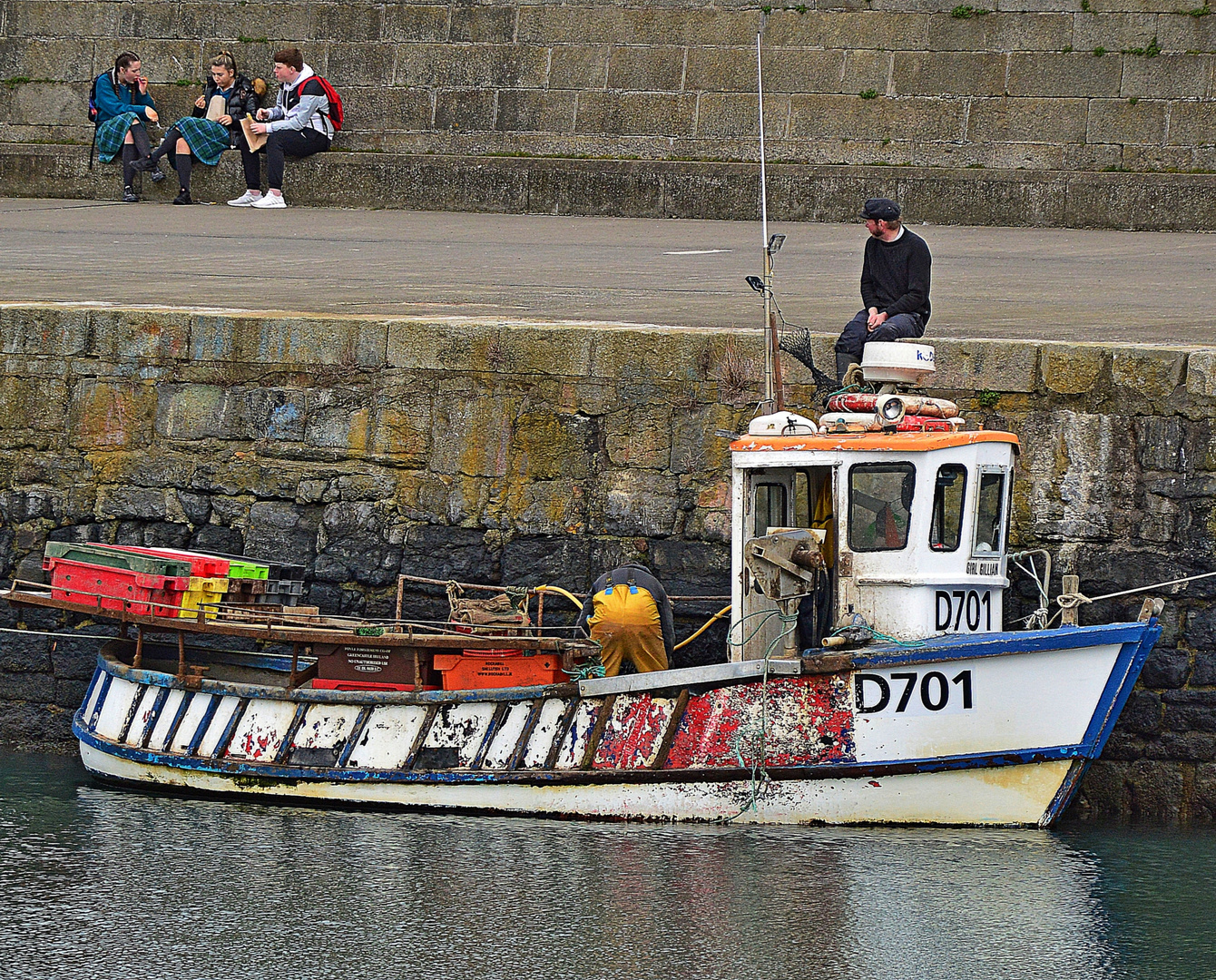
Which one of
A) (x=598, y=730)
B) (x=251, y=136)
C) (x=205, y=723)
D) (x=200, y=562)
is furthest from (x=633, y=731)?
(x=251, y=136)

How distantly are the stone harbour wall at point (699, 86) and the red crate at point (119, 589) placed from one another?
24.4 ft

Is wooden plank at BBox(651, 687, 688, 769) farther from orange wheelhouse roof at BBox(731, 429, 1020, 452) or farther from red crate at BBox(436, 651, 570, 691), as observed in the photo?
orange wheelhouse roof at BBox(731, 429, 1020, 452)

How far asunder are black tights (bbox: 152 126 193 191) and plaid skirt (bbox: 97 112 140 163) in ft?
1.01

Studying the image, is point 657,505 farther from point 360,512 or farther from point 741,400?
point 360,512

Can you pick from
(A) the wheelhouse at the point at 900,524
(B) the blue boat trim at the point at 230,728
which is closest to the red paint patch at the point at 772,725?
(A) the wheelhouse at the point at 900,524

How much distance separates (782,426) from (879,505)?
0.55 meters

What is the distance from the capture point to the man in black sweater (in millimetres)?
8273

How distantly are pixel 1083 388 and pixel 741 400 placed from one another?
161 cm

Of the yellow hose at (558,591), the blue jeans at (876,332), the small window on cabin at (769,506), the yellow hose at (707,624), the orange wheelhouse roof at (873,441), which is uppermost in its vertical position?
the blue jeans at (876,332)

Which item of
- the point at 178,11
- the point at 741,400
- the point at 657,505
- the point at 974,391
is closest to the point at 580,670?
the point at 657,505

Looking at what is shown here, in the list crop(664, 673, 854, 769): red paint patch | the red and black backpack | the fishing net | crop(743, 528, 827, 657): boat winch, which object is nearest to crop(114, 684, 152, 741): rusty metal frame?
crop(664, 673, 854, 769): red paint patch

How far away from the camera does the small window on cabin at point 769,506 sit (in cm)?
771

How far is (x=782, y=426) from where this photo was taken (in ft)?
24.9

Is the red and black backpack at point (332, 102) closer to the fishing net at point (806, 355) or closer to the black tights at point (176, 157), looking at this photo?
the black tights at point (176, 157)
